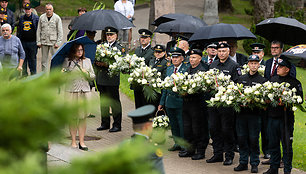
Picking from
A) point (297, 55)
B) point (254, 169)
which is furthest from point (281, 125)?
point (297, 55)

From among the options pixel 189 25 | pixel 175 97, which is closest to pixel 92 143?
pixel 175 97

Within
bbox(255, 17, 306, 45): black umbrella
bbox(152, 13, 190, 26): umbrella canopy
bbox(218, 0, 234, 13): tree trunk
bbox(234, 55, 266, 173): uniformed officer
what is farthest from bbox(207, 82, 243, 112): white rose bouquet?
bbox(218, 0, 234, 13): tree trunk

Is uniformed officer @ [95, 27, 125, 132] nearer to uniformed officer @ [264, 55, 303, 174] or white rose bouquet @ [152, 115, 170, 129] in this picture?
white rose bouquet @ [152, 115, 170, 129]

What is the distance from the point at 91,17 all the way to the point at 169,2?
Answer: 795 cm

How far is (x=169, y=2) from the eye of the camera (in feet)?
65.3

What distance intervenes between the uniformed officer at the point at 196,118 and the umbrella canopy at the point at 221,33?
3.84 feet

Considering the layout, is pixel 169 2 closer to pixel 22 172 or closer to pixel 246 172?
pixel 246 172

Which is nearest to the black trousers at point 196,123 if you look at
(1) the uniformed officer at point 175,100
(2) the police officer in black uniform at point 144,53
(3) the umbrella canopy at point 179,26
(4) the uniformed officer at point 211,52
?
(1) the uniformed officer at point 175,100

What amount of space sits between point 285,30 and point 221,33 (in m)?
1.28

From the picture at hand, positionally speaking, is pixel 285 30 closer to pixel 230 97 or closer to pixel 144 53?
pixel 230 97

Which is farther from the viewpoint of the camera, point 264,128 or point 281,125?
point 264,128

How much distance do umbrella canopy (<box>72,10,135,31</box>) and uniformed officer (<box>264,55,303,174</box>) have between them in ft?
14.3

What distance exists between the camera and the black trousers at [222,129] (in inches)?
383

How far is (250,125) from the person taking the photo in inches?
363
